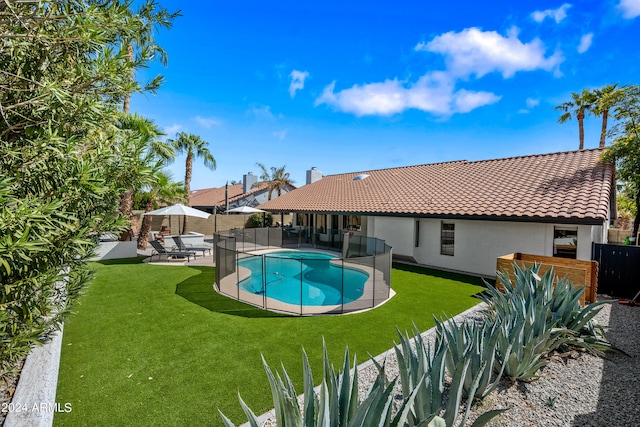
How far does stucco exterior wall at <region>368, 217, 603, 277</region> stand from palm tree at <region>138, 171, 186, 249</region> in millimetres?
15555

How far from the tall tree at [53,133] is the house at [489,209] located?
1426cm

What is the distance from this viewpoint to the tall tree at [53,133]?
10.7 ft

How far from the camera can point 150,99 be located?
4562 mm

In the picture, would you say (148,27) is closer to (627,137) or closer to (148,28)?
(148,28)

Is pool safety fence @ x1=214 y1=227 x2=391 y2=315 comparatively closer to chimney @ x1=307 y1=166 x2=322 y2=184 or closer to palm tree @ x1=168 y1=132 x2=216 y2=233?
palm tree @ x1=168 y1=132 x2=216 y2=233

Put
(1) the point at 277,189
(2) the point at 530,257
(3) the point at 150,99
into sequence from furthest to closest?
1. (1) the point at 277,189
2. (2) the point at 530,257
3. (3) the point at 150,99

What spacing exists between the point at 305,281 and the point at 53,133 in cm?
1021

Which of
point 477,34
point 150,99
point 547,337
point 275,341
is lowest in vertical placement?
point 275,341

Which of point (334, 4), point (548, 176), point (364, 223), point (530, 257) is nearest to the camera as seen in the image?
point (530, 257)

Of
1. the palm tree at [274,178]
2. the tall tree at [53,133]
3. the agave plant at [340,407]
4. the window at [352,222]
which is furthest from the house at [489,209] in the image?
the palm tree at [274,178]

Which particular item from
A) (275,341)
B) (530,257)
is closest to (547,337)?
(275,341)

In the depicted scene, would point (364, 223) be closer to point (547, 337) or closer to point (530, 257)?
point (530, 257)

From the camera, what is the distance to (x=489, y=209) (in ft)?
45.4

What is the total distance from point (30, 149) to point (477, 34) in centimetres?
1600
